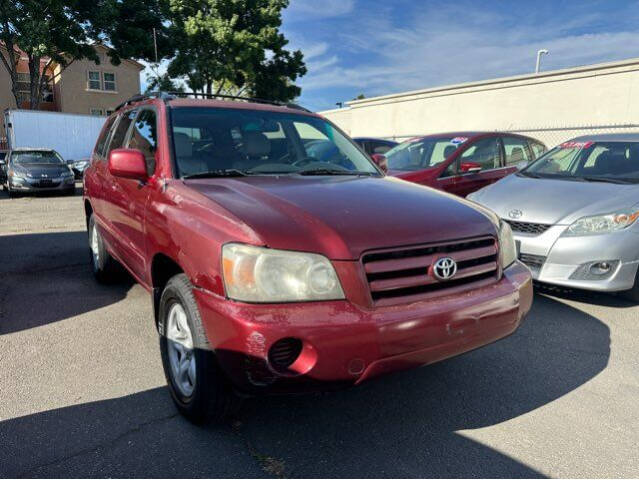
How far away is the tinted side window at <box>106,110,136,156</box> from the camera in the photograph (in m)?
3.98

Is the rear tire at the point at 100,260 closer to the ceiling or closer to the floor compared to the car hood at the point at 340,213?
closer to the floor

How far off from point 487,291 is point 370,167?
1545 millimetres

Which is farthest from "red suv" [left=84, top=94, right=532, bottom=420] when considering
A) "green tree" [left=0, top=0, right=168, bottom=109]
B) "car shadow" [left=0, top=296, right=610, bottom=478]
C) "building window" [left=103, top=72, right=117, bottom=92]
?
"building window" [left=103, top=72, right=117, bottom=92]

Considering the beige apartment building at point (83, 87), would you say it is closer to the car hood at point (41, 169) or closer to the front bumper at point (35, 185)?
the car hood at point (41, 169)

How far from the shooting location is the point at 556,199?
4.54 metres

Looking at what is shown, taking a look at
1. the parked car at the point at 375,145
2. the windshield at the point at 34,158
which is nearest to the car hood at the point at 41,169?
the windshield at the point at 34,158

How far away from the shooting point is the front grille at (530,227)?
14.1 ft

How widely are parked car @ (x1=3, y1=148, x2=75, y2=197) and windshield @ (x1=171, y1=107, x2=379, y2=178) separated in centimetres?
1270

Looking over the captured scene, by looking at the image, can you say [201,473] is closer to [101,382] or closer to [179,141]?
[101,382]

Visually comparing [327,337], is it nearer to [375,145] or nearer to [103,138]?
[103,138]

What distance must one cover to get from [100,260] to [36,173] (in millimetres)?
10992

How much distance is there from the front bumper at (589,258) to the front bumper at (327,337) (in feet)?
7.64

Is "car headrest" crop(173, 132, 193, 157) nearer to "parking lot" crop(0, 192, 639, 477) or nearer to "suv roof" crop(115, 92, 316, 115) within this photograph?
"suv roof" crop(115, 92, 316, 115)

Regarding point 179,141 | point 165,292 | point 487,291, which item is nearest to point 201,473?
point 165,292
